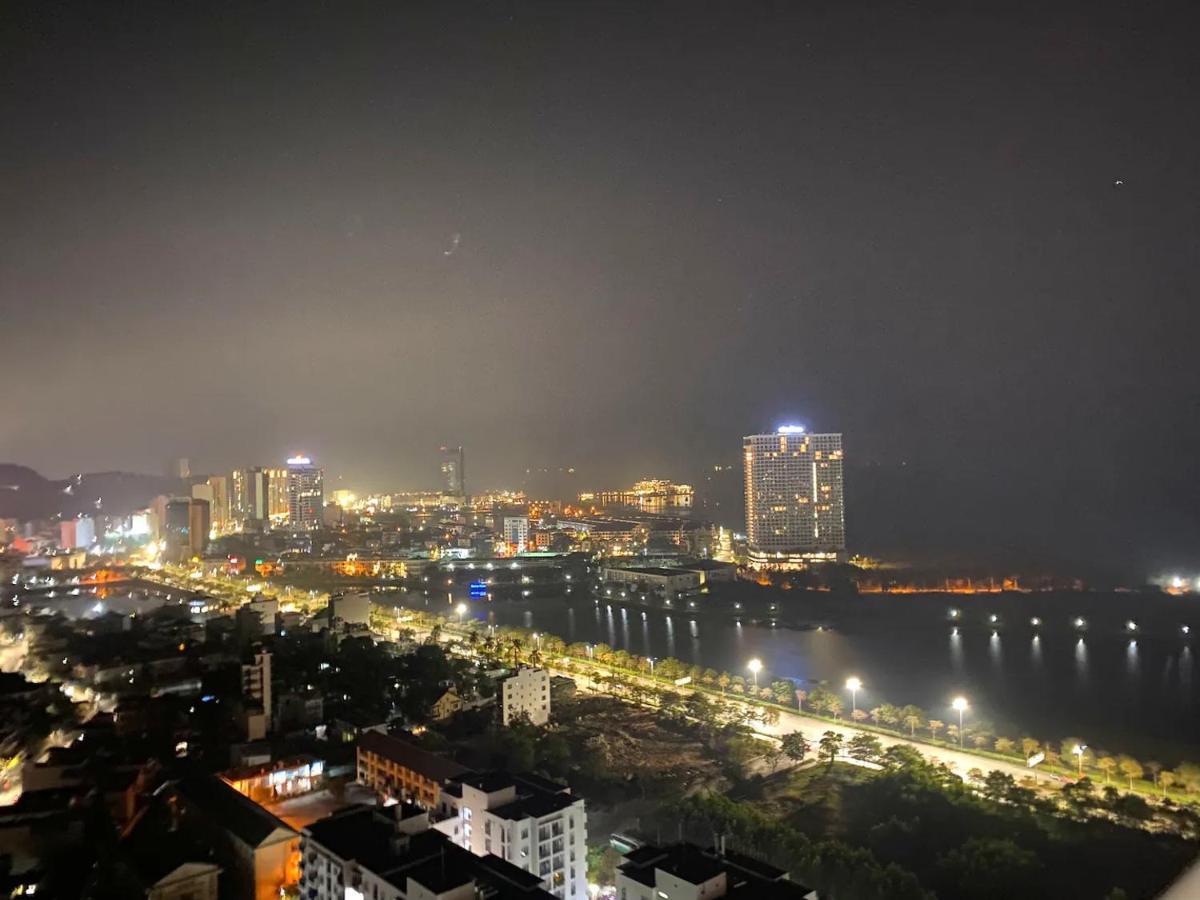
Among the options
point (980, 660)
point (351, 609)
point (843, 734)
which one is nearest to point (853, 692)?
point (843, 734)

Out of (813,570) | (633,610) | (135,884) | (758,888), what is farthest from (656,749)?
(813,570)

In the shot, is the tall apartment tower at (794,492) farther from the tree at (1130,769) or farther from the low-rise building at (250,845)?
the low-rise building at (250,845)

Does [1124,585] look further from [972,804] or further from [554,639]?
[972,804]

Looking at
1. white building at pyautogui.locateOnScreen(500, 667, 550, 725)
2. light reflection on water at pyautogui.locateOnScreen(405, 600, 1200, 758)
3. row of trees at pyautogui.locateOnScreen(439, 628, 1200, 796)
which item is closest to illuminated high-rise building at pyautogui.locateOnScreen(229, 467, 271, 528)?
light reflection on water at pyautogui.locateOnScreen(405, 600, 1200, 758)

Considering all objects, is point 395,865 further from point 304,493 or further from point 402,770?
point 304,493

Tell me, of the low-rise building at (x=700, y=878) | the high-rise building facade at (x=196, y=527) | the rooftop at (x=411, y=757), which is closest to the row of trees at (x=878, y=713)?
the rooftop at (x=411, y=757)
